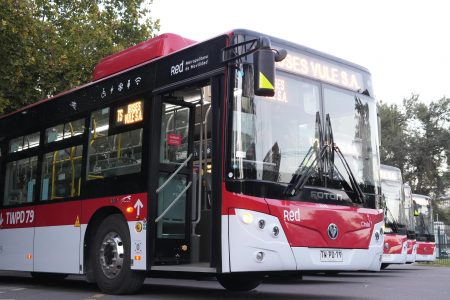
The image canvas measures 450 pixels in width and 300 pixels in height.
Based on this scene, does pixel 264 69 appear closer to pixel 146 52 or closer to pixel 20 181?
pixel 146 52

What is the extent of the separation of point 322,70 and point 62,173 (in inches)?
186

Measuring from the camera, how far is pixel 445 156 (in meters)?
49.1

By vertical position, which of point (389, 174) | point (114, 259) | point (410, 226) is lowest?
point (114, 259)

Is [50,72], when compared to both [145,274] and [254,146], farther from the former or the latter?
[254,146]

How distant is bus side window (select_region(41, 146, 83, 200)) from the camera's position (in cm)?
951

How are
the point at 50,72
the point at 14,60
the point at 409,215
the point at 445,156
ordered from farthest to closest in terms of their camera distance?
the point at 445,156
the point at 409,215
the point at 50,72
the point at 14,60

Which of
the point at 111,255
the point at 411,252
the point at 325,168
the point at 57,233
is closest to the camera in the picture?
the point at 325,168

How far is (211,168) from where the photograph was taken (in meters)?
7.25

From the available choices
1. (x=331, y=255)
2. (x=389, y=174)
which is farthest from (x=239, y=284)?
(x=389, y=174)

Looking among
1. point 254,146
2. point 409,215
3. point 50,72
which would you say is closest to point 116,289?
point 254,146

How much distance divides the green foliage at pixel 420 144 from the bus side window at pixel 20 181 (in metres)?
42.4

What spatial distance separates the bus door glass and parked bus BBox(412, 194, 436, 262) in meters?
14.9

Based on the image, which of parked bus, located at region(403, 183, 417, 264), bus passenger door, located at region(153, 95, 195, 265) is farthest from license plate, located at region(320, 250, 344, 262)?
parked bus, located at region(403, 183, 417, 264)

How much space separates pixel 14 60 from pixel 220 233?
11.3m
